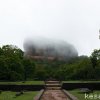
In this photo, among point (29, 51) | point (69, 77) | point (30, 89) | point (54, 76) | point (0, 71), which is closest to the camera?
point (30, 89)

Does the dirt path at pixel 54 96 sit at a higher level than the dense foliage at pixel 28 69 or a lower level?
lower

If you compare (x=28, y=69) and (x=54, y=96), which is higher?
(x=28, y=69)

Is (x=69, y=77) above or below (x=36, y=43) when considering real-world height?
below

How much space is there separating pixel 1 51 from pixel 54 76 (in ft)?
41.3

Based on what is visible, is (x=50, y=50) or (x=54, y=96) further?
(x=50, y=50)

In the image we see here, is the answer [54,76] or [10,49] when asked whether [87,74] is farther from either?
[10,49]

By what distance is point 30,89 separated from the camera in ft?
120

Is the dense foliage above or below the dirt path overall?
above

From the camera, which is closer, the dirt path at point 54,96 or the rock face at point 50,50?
the dirt path at point 54,96

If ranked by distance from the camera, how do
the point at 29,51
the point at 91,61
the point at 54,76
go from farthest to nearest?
the point at 29,51, the point at 54,76, the point at 91,61

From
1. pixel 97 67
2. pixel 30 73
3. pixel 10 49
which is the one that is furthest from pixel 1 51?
pixel 97 67

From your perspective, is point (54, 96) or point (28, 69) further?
point (28, 69)

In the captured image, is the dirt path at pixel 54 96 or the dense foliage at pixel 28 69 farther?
the dense foliage at pixel 28 69

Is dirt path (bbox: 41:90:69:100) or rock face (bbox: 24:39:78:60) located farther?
rock face (bbox: 24:39:78:60)
